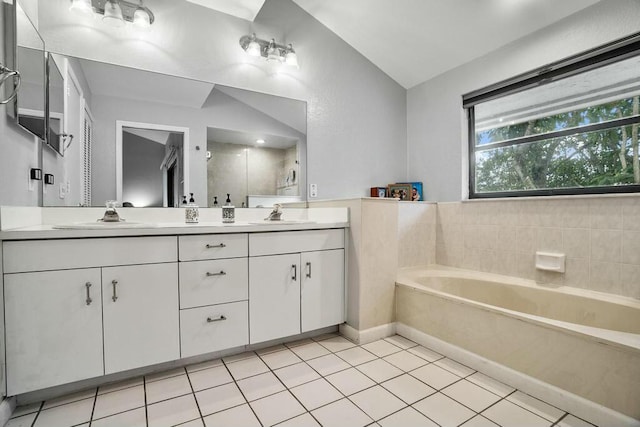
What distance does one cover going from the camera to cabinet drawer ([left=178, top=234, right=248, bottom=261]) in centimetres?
173

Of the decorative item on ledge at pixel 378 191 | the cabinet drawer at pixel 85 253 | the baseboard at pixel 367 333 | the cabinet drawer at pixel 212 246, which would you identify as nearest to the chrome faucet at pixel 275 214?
the cabinet drawer at pixel 212 246

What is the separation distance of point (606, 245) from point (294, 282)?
205 centimetres

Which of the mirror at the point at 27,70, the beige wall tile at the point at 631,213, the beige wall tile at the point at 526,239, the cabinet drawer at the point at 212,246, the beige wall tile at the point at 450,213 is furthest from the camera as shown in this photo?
the beige wall tile at the point at 450,213

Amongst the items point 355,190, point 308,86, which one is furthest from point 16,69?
point 355,190

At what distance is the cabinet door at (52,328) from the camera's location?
4.51 feet

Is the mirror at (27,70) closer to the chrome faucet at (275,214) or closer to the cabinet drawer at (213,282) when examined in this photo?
the cabinet drawer at (213,282)

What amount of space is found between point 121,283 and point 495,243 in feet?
8.93

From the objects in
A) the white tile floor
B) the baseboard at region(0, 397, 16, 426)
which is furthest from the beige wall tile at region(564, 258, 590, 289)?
the baseboard at region(0, 397, 16, 426)

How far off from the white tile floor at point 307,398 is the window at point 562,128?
1650 mm

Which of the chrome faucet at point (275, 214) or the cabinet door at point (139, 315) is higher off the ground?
the chrome faucet at point (275, 214)

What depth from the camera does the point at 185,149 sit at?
2.24 m

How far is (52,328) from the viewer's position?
144 centimetres

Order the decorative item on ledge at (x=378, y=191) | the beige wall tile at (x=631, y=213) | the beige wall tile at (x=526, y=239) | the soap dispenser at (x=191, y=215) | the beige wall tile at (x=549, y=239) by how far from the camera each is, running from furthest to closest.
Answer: the decorative item on ledge at (x=378, y=191), the beige wall tile at (x=526, y=239), the beige wall tile at (x=549, y=239), the soap dispenser at (x=191, y=215), the beige wall tile at (x=631, y=213)

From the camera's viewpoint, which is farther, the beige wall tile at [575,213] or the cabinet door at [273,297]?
the beige wall tile at [575,213]
